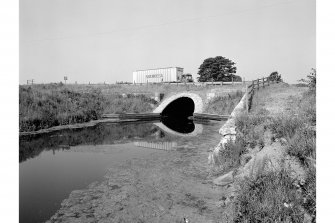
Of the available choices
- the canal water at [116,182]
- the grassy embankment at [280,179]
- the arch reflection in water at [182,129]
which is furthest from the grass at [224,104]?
the grassy embankment at [280,179]

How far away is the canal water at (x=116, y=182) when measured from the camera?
797 centimetres

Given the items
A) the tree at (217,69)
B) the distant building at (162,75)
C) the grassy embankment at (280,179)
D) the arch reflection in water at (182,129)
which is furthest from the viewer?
the tree at (217,69)

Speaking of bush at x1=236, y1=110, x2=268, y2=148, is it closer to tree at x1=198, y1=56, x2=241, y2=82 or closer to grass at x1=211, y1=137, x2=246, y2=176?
grass at x1=211, y1=137, x2=246, y2=176

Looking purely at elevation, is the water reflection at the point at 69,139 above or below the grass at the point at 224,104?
below

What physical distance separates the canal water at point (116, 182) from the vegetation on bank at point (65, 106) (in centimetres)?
534

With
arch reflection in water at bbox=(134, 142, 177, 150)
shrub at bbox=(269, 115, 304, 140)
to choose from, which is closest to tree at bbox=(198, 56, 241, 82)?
arch reflection in water at bbox=(134, 142, 177, 150)

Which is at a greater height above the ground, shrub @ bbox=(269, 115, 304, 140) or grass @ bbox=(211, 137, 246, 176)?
shrub @ bbox=(269, 115, 304, 140)

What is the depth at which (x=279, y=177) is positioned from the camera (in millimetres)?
7211

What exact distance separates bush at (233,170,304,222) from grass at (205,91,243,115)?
84.9 feet

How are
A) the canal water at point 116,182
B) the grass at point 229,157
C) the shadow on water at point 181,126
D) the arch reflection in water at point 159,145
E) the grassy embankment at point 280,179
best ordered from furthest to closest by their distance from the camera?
1. the shadow on water at point 181,126
2. the arch reflection in water at point 159,145
3. the grass at point 229,157
4. the canal water at point 116,182
5. the grassy embankment at point 280,179

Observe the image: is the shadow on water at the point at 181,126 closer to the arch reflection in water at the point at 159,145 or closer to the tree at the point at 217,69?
the arch reflection in water at the point at 159,145

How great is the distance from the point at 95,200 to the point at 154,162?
5.21 m

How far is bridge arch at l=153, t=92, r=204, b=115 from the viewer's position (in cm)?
3781

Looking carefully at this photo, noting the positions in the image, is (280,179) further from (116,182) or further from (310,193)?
(116,182)
